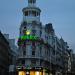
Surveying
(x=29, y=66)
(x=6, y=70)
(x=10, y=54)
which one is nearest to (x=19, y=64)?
(x=29, y=66)

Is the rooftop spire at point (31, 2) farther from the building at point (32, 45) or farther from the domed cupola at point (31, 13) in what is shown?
the domed cupola at point (31, 13)

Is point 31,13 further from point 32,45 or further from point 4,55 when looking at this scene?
point 4,55

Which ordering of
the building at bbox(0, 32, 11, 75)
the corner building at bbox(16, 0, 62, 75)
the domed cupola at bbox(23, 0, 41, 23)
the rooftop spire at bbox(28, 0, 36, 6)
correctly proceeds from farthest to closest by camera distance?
the building at bbox(0, 32, 11, 75) → the rooftop spire at bbox(28, 0, 36, 6) → the domed cupola at bbox(23, 0, 41, 23) → the corner building at bbox(16, 0, 62, 75)

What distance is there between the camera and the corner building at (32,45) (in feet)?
317

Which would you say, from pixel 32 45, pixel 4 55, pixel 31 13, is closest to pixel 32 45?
pixel 32 45

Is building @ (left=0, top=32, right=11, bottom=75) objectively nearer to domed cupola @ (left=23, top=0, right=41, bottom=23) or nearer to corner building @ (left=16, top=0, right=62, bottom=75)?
corner building @ (left=16, top=0, right=62, bottom=75)

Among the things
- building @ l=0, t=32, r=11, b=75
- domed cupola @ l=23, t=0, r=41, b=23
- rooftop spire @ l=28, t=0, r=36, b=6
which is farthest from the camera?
building @ l=0, t=32, r=11, b=75

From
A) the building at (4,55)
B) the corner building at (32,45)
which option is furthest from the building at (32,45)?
the building at (4,55)

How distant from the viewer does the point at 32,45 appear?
319ft

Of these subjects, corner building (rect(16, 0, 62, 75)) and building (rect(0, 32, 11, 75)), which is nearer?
corner building (rect(16, 0, 62, 75))

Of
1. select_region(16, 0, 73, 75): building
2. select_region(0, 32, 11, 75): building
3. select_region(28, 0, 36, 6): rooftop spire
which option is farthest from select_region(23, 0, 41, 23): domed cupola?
select_region(0, 32, 11, 75): building

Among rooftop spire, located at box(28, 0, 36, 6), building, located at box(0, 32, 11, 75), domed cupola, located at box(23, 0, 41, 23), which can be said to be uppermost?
rooftop spire, located at box(28, 0, 36, 6)

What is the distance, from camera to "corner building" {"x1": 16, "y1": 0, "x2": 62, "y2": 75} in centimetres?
9669

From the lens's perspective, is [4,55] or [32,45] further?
[4,55]
